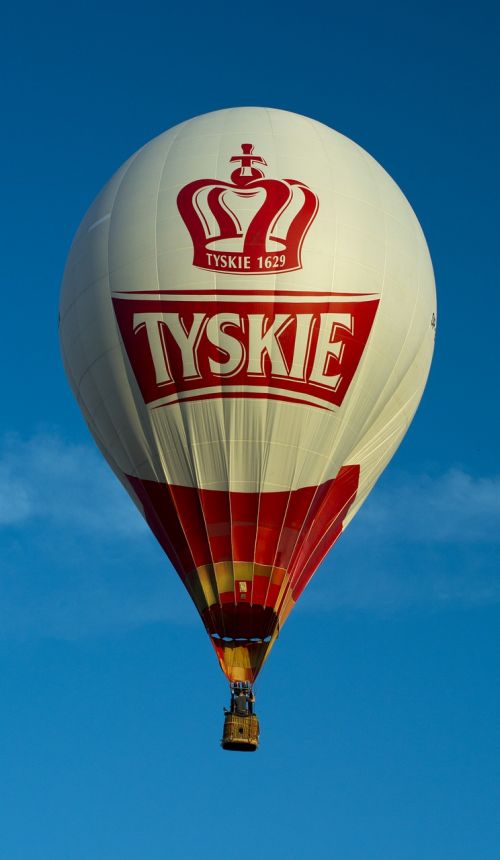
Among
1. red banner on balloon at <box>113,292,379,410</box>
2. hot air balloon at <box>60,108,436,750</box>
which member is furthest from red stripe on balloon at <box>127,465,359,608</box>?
red banner on balloon at <box>113,292,379,410</box>

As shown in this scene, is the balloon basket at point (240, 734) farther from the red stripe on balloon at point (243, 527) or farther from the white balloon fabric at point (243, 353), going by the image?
the red stripe on balloon at point (243, 527)

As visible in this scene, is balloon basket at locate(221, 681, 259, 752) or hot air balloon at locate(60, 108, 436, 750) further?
hot air balloon at locate(60, 108, 436, 750)

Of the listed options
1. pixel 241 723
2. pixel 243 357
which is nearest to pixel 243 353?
pixel 243 357

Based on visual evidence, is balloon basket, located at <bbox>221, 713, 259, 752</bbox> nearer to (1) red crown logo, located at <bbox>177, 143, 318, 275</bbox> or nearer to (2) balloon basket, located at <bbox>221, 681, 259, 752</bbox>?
(2) balloon basket, located at <bbox>221, 681, 259, 752</bbox>

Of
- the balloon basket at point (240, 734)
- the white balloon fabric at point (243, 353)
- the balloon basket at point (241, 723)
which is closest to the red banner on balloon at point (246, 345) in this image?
the white balloon fabric at point (243, 353)

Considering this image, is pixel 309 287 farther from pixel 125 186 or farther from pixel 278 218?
pixel 125 186

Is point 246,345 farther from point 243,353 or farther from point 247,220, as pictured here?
point 247,220

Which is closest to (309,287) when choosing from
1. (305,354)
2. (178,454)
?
(305,354)
